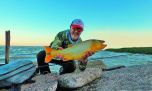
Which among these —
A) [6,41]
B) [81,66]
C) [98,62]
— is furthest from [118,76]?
[6,41]

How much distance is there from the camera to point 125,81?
509 inches

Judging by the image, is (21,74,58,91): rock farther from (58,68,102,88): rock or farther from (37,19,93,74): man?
(37,19,93,74): man

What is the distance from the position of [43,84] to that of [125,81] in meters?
2.26

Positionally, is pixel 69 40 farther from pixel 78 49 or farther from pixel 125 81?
pixel 125 81

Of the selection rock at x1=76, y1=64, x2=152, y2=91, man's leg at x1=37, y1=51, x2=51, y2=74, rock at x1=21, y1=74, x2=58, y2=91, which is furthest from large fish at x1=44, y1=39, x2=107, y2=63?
man's leg at x1=37, y1=51, x2=51, y2=74

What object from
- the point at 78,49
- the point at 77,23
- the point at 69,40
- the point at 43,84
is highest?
the point at 77,23

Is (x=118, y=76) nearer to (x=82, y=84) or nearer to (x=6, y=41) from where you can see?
(x=82, y=84)

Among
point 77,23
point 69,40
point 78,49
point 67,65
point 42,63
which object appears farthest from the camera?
point 42,63

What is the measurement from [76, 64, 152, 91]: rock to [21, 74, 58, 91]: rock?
2.72 ft

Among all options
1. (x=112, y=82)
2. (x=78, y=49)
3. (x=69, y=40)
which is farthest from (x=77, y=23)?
(x=112, y=82)

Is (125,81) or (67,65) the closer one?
(125,81)

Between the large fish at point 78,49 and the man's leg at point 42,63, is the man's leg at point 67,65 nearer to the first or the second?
the man's leg at point 42,63

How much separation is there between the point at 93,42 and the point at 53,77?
2.52 metres

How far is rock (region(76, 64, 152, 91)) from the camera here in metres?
12.2
